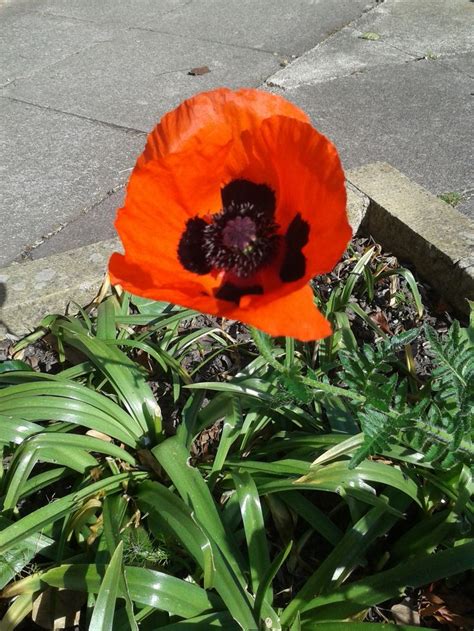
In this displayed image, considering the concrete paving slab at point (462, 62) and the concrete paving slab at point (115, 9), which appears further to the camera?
the concrete paving slab at point (115, 9)

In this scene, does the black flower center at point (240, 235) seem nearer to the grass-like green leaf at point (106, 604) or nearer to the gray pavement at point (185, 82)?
the grass-like green leaf at point (106, 604)

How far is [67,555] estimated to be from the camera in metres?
2.10

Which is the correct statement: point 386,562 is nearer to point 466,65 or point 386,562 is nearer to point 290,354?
point 290,354

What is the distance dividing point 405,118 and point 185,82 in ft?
6.34

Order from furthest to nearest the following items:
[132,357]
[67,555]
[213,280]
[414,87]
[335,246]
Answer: [414,87]
[132,357]
[67,555]
[213,280]
[335,246]

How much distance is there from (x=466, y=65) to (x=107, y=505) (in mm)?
5495

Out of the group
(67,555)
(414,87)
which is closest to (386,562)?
(67,555)

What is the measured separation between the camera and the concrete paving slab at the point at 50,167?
421cm

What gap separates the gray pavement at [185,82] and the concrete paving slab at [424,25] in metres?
0.02

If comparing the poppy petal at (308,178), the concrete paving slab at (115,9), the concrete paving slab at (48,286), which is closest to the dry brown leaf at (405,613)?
the poppy petal at (308,178)

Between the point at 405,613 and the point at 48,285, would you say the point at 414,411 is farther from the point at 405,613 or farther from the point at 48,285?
the point at 48,285

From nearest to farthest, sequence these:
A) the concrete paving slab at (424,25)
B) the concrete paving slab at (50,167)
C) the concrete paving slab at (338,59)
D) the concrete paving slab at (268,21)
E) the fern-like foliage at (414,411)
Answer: the fern-like foliage at (414,411)
the concrete paving slab at (50,167)
the concrete paving slab at (338,59)
the concrete paving slab at (424,25)
the concrete paving slab at (268,21)

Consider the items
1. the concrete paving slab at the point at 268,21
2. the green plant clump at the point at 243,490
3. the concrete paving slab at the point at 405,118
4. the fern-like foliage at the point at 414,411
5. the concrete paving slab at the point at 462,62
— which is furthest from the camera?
the concrete paving slab at the point at 268,21

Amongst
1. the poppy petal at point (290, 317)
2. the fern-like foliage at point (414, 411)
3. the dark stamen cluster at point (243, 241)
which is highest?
the poppy petal at point (290, 317)
